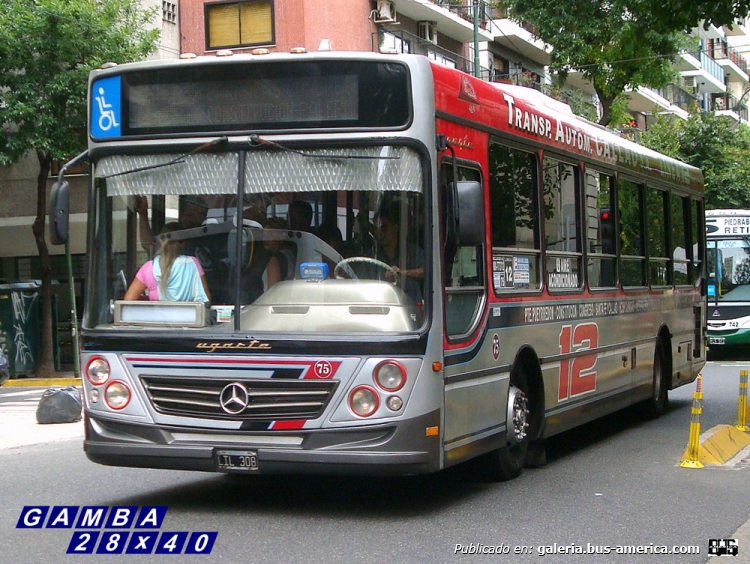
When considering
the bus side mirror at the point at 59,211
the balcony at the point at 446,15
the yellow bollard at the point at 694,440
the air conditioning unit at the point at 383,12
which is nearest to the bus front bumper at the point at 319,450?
the bus side mirror at the point at 59,211

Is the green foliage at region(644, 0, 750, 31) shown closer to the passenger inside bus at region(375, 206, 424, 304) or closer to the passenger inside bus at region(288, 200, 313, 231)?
the passenger inside bus at region(375, 206, 424, 304)

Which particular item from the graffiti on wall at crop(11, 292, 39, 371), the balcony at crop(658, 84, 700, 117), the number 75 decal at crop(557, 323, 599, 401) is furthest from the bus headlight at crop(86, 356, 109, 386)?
the balcony at crop(658, 84, 700, 117)

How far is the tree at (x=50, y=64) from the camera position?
22562 millimetres

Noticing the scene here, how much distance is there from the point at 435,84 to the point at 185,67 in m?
1.71

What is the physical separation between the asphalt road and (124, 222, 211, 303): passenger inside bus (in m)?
1.48

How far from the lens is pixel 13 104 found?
22.5 metres

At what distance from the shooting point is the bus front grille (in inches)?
282

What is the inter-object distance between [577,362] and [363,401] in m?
3.89

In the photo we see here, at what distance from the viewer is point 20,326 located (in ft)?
79.5

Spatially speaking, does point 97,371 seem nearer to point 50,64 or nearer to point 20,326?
point 50,64

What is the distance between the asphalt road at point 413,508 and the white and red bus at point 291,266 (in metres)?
0.46

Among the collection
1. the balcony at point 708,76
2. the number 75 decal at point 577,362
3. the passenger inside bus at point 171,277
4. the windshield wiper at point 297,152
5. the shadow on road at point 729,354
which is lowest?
the shadow on road at point 729,354

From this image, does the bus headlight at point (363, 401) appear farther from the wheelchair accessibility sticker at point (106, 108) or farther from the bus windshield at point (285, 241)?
the wheelchair accessibility sticker at point (106, 108)

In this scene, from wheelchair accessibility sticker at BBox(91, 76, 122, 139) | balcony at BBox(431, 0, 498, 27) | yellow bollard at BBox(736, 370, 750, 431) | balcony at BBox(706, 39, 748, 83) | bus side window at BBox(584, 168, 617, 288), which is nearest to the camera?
wheelchair accessibility sticker at BBox(91, 76, 122, 139)
